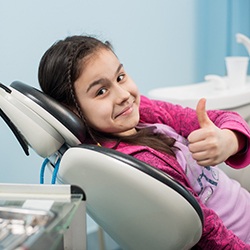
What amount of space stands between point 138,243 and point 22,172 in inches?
30.4

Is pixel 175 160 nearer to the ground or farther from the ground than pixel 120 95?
nearer to the ground

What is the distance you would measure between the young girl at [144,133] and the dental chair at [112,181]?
94mm

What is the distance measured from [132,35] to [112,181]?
1.11 meters

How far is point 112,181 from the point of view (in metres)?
0.67

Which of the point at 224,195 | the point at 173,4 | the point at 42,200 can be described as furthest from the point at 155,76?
the point at 42,200

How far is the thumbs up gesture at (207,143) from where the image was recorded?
0.80 metres

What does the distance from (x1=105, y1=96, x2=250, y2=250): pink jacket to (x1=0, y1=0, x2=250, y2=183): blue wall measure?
Result: 1.10 ft

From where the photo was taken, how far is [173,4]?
1.80 meters

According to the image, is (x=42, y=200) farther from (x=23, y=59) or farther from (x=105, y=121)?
(x=23, y=59)

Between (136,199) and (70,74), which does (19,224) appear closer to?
(136,199)

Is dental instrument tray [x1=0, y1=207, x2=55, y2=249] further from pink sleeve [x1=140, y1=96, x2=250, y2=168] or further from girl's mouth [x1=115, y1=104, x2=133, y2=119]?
pink sleeve [x1=140, y1=96, x2=250, y2=168]

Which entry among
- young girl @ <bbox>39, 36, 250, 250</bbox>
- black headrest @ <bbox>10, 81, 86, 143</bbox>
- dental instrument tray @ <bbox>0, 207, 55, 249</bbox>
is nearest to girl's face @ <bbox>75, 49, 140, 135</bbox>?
young girl @ <bbox>39, 36, 250, 250</bbox>

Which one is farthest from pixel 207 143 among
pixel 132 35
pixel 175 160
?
pixel 132 35

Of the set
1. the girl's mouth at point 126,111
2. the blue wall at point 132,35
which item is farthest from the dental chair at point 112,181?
the blue wall at point 132,35
